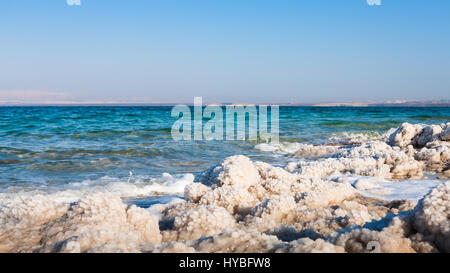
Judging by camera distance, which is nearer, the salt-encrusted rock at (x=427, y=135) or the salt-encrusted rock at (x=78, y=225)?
the salt-encrusted rock at (x=78, y=225)

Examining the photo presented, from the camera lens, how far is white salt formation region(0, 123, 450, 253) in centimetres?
152

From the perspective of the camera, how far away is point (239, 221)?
251 centimetres

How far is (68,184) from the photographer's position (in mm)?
5637

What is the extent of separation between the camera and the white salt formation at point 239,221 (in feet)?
4.98

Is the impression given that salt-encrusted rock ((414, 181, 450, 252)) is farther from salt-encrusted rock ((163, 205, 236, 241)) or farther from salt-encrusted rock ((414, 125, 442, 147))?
salt-encrusted rock ((414, 125, 442, 147))

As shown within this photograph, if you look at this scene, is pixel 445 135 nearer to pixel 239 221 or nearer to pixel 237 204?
pixel 237 204

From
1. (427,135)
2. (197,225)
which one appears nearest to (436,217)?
(197,225)

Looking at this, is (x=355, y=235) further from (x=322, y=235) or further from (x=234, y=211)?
(x=234, y=211)

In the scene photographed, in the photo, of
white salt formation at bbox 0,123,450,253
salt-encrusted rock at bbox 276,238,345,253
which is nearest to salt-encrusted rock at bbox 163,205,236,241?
white salt formation at bbox 0,123,450,253

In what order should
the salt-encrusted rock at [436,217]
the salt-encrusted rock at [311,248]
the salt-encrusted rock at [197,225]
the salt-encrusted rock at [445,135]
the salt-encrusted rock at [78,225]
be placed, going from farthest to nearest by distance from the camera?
the salt-encrusted rock at [445,135] < the salt-encrusted rock at [197,225] < the salt-encrusted rock at [78,225] < the salt-encrusted rock at [436,217] < the salt-encrusted rock at [311,248]

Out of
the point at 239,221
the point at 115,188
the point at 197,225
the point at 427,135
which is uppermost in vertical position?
the point at 427,135

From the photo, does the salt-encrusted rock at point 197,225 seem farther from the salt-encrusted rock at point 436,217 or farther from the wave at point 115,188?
the wave at point 115,188

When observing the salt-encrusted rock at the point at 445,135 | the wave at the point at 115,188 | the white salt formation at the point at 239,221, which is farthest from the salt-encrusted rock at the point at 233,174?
the salt-encrusted rock at the point at 445,135

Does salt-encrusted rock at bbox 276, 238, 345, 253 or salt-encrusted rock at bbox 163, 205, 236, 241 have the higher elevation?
salt-encrusted rock at bbox 276, 238, 345, 253
